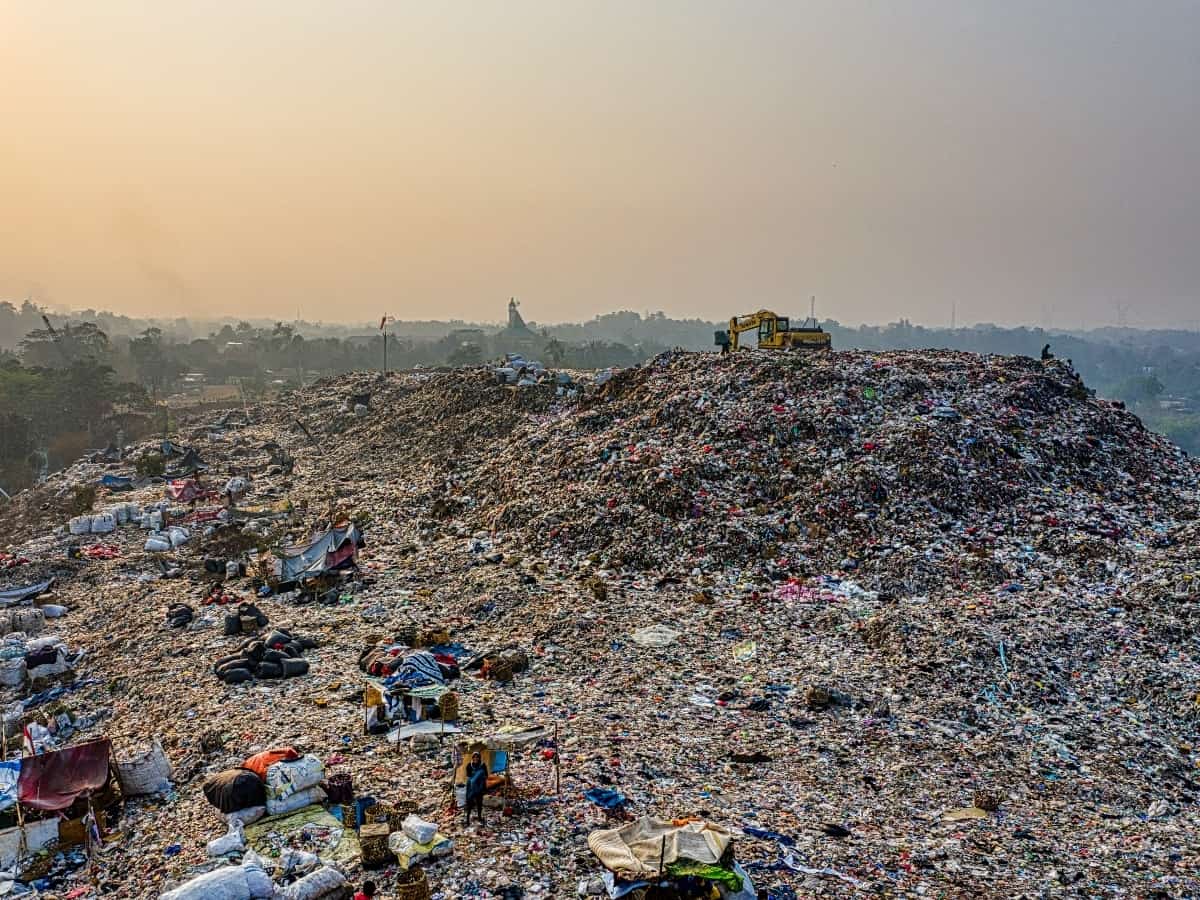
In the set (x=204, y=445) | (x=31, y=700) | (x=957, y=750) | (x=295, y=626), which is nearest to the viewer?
(x=957, y=750)

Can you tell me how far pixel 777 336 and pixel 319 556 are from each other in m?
11.6

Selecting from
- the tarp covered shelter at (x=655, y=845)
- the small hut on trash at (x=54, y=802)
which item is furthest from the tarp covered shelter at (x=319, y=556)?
the tarp covered shelter at (x=655, y=845)

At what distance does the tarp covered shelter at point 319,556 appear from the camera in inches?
452

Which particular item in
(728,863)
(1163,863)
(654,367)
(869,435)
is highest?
(654,367)

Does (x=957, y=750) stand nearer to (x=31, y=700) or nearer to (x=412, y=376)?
(x=31, y=700)

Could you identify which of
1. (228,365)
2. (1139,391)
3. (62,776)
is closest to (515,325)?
(228,365)

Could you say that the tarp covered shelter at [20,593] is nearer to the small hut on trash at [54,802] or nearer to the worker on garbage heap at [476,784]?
the small hut on trash at [54,802]

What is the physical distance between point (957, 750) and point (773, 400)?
846 centimetres

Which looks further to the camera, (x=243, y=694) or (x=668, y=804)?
(x=243, y=694)

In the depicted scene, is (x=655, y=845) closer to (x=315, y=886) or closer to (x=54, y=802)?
(x=315, y=886)

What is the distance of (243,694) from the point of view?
26.4 ft

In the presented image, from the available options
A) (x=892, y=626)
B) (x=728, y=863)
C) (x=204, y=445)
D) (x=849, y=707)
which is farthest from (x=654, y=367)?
(x=204, y=445)

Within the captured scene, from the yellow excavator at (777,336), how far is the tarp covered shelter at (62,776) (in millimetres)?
14505

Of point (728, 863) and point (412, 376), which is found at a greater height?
point (412, 376)
